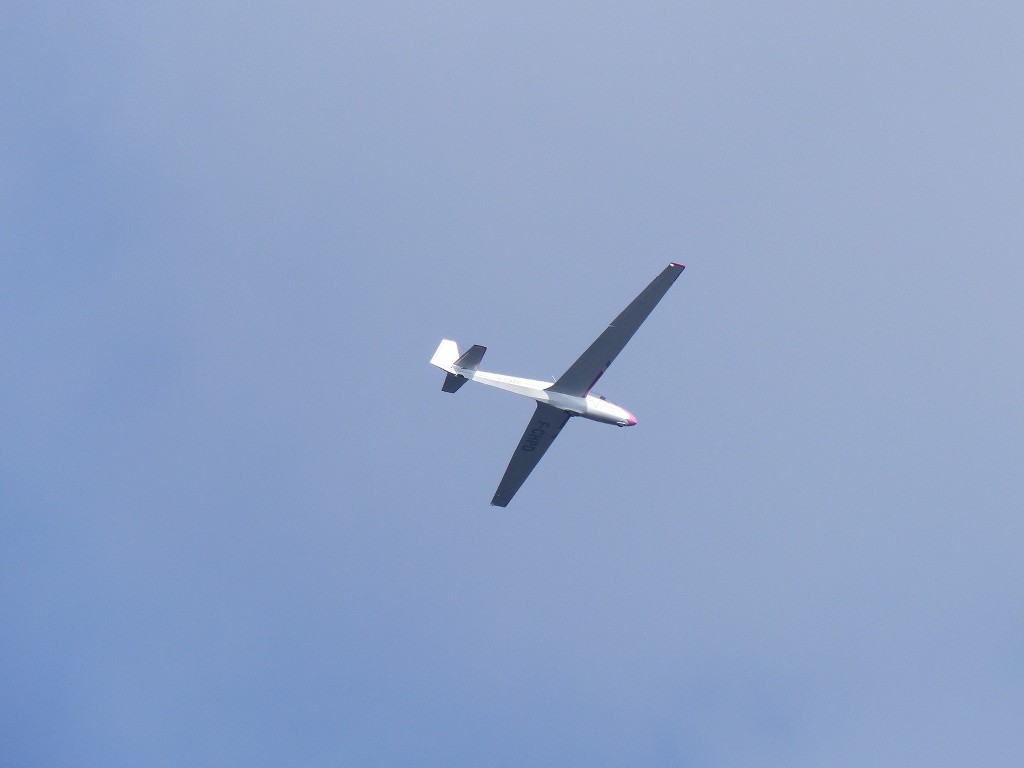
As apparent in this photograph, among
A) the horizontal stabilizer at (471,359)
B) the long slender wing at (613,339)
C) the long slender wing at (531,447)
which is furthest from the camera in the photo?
the long slender wing at (531,447)

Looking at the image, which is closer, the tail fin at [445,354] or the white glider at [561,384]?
the white glider at [561,384]

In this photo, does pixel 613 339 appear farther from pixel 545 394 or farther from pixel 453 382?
pixel 453 382

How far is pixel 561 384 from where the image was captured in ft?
170

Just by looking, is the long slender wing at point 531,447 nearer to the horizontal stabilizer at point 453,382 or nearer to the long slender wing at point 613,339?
the long slender wing at point 613,339

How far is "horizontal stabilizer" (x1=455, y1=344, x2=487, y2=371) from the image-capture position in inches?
2012

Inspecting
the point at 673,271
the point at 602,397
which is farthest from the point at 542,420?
the point at 673,271

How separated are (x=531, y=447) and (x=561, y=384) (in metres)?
4.84

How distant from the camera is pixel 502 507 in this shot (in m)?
56.4

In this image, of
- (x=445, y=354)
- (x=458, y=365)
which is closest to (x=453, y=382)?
(x=458, y=365)

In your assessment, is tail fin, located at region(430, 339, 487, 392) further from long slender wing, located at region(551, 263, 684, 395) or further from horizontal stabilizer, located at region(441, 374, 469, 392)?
long slender wing, located at region(551, 263, 684, 395)

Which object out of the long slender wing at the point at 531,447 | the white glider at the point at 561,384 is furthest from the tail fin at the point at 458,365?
the long slender wing at the point at 531,447

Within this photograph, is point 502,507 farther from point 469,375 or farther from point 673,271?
point 673,271

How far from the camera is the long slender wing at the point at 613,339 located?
158 ft

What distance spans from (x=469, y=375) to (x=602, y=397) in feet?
24.8
